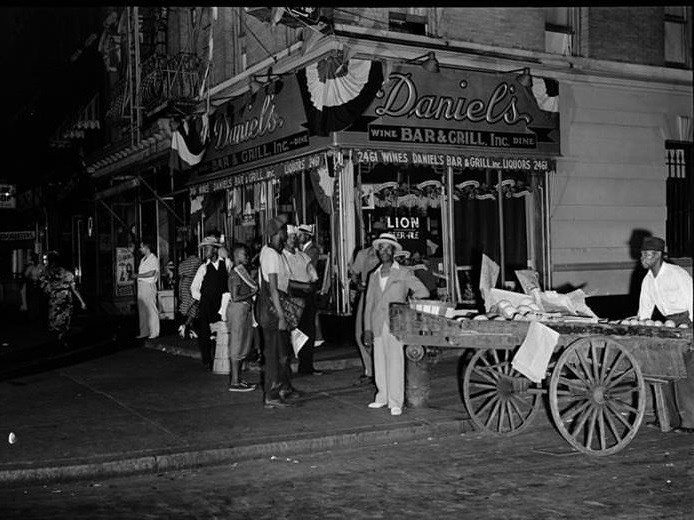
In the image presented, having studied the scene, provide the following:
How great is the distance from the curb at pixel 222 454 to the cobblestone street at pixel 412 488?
123 mm

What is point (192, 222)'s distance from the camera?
68.5 feet

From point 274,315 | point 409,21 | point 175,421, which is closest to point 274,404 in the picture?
point 274,315

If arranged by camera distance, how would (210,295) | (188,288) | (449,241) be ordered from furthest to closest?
1. (449,241)
2. (188,288)
3. (210,295)

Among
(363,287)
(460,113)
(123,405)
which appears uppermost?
(460,113)

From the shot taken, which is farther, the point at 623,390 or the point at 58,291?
the point at 58,291

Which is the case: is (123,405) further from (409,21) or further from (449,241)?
(409,21)

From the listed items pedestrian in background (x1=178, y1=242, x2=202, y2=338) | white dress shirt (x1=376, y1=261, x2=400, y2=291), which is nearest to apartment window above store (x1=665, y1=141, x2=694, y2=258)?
pedestrian in background (x1=178, y1=242, x2=202, y2=338)

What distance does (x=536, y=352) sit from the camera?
771 centimetres

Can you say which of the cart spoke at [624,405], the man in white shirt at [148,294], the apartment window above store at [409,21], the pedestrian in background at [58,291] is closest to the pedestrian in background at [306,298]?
the cart spoke at [624,405]

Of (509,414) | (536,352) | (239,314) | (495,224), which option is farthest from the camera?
(495,224)

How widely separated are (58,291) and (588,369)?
11970 millimetres

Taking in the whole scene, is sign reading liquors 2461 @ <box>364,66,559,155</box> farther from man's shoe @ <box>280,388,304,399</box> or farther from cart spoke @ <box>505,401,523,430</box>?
cart spoke @ <box>505,401,523,430</box>

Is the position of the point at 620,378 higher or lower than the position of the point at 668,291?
lower

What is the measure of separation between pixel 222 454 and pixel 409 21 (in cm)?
1010
